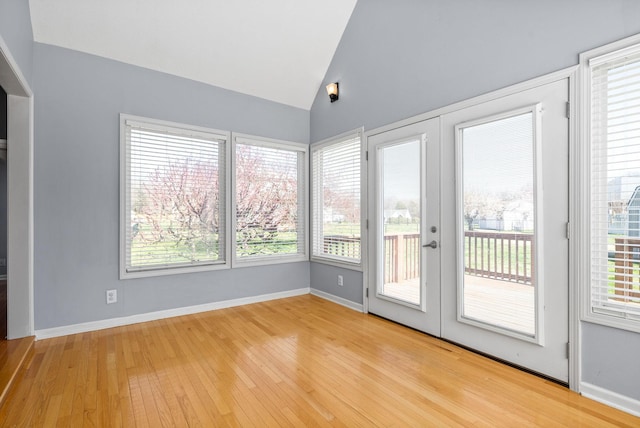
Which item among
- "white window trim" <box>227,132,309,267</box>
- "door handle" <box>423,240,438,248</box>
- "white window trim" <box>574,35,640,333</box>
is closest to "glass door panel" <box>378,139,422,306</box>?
"door handle" <box>423,240,438,248</box>

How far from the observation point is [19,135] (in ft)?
9.21

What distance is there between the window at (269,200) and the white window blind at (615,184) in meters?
3.27

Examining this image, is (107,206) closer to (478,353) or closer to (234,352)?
(234,352)

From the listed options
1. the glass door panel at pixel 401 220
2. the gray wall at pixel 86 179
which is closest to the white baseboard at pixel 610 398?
the glass door panel at pixel 401 220

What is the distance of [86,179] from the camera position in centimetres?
315

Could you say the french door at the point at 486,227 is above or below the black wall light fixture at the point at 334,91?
below

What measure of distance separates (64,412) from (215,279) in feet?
6.84

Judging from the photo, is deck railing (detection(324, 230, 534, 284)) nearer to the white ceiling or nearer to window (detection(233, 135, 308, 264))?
window (detection(233, 135, 308, 264))

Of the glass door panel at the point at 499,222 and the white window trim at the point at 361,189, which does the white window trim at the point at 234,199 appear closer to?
the white window trim at the point at 361,189

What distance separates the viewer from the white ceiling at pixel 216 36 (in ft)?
9.75

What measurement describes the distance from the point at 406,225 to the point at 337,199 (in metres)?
1.20

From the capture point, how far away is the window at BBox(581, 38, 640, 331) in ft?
6.07

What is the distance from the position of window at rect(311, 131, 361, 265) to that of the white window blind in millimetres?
2241

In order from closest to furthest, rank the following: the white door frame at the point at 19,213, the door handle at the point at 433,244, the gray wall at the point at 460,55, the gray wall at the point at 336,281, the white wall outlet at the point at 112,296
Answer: the gray wall at the point at 460,55 → the white door frame at the point at 19,213 → the door handle at the point at 433,244 → the white wall outlet at the point at 112,296 → the gray wall at the point at 336,281
